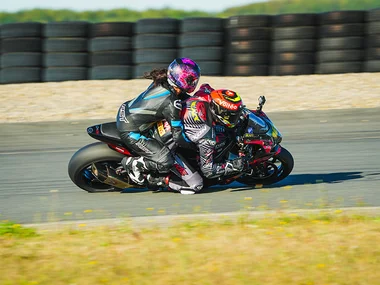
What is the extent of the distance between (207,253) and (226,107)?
2152 millimetres

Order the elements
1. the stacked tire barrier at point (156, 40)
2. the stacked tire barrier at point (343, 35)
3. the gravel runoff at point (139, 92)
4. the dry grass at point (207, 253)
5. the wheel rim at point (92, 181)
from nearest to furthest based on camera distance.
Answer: the dry grass at point (207, 253), the wheel rim at point (92, 181), the gravel runoff at point (139, 92), the stacked tire barrier at point (343, 35), the stacked tire barrier at point (156, 40)

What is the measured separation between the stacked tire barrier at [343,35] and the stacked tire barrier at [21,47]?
612 centimetres

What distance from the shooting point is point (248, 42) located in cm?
1434

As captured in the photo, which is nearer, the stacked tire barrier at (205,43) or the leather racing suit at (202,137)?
the leather racing suit at (202,137)

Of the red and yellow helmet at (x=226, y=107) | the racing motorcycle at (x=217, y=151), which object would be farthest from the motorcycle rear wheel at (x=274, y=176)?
the red and yellow helmet at (x=226, y=107)

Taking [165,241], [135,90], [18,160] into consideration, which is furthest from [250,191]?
[135,90]

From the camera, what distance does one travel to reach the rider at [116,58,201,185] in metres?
6.86

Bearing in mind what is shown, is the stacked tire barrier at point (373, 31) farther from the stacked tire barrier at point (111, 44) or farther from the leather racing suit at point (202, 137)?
the leather racing suit at point (202, 137)

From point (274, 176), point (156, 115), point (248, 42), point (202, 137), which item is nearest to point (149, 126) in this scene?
point (156, 115)

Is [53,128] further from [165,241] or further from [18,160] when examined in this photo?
[165,241]

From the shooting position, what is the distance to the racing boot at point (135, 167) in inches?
281

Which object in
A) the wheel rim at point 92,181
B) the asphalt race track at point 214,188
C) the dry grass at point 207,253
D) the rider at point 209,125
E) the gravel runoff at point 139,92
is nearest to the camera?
the dry grass at point 207,253

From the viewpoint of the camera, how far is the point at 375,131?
10500 mm

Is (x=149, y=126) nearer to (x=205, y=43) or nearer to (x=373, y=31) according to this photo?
(x=205, y=43)
